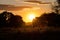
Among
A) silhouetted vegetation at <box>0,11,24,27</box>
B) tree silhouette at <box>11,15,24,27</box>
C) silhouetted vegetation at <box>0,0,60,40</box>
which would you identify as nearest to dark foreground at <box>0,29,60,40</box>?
silhouetted vegetation at <box>0,0,60,40</box>

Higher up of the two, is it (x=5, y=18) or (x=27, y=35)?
(x=5, y=18)

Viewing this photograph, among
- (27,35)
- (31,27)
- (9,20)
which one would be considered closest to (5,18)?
(9,20)

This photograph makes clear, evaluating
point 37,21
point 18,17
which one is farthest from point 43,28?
point 18,17

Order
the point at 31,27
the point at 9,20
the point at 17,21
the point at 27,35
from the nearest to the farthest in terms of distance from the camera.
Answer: the point at 27,35
the point at 31,27
the point at 9,20
the point at 17,21

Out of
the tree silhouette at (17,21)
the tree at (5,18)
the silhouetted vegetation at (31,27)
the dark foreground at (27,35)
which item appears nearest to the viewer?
the dark foreground at (27,35)

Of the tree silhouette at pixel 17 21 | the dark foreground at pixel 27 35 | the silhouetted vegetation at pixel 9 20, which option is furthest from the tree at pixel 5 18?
the dark foreground at pixel 27 35

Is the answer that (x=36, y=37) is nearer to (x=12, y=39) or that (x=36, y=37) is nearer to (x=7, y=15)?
(x=12, y=39)

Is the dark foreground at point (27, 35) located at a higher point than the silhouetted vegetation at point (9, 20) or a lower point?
lower

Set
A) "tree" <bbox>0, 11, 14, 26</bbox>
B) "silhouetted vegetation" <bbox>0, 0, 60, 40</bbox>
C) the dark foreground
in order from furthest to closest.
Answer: "tree" <bbox>0, 11, 14, 26</bbox>, "silhouetted vegetation" <bbox>0, 0, 60, 40</bbox>, the dark foreground

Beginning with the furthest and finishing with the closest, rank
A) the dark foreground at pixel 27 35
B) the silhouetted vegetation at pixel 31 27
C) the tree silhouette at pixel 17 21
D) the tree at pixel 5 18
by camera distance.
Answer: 1. the tree silhouette at pixel 17 21
2. the tree at pixel 5 18
3. the silhouetted vegetation at pixel 31 27
4. the dark foreground at pixel 27 35

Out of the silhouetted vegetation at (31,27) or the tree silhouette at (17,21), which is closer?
the silhouetted vegetation at (31,27)

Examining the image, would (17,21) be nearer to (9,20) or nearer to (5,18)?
(9,20)

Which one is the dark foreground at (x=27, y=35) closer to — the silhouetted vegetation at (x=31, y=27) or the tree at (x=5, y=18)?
the silhouetted vegetation at (x=31, y=27)

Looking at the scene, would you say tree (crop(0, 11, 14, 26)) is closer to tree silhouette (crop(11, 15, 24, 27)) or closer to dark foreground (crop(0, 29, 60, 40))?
tree silhouette (crop(11, 15, 24, 27))
